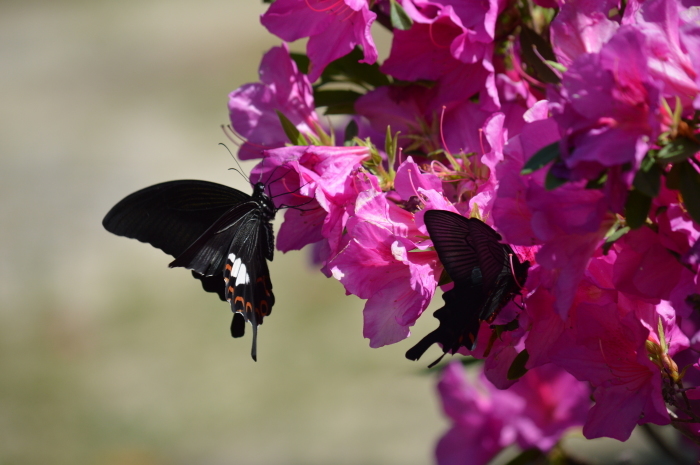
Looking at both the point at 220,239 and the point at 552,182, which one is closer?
the point at 552,182

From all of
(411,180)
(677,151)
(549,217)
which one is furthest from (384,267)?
(677,151)

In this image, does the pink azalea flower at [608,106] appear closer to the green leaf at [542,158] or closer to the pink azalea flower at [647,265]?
the green leaf at [542,158]

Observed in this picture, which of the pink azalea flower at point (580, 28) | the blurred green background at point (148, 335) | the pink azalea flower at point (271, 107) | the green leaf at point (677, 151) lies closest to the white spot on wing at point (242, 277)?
the pink azalea flower at point (271, 107)

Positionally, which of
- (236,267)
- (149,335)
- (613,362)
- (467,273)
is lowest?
(149,335)

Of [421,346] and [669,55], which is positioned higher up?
[669,55]

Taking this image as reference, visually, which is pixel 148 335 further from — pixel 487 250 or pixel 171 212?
pixel 487 250

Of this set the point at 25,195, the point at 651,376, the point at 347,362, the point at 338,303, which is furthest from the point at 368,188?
the point at 25,195

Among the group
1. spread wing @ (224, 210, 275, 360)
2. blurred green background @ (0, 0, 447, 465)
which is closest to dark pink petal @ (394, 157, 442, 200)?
spread wing @ (224, 210, 275, 360)
